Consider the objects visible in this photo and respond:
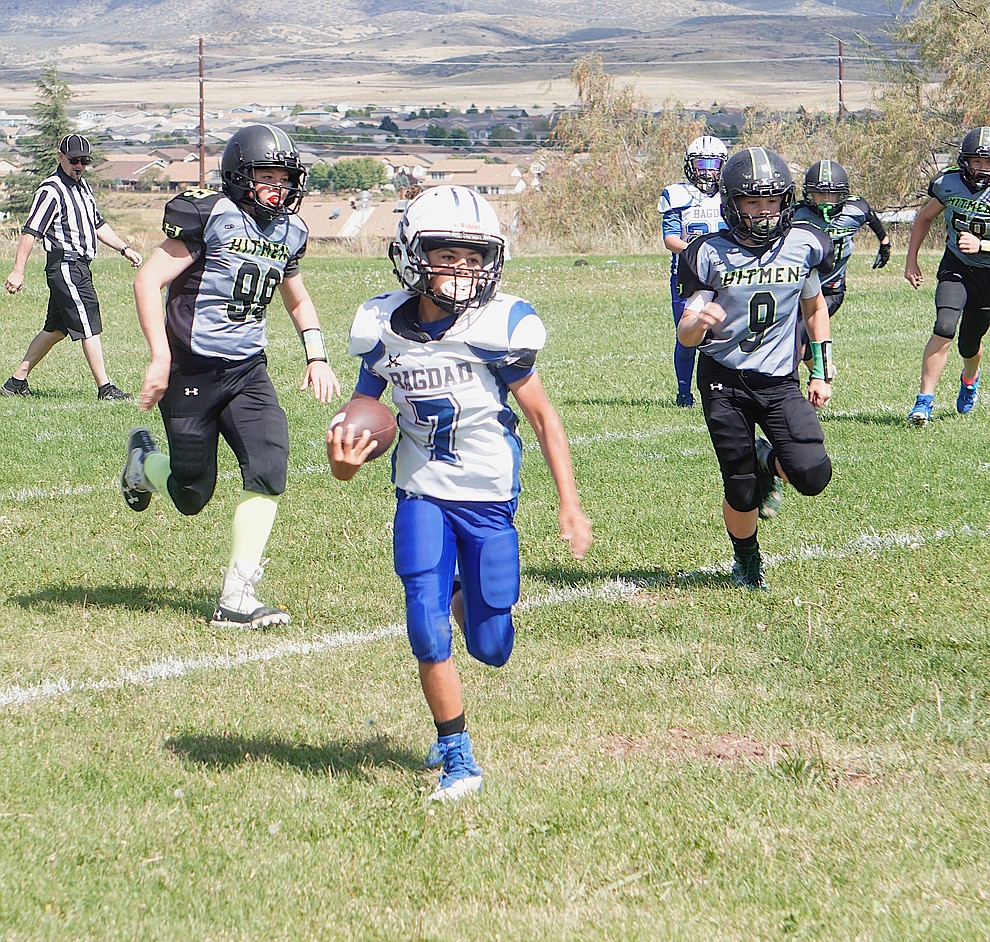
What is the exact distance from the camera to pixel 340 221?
A: 43688 millimetres

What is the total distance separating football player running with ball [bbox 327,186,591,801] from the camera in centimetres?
408

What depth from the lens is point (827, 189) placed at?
10.3 meters

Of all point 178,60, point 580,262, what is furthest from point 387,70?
point 580,262

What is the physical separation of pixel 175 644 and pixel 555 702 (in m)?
1.64

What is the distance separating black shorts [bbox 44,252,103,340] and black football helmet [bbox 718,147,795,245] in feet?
22.6

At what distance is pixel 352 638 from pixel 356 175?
60.1 meters

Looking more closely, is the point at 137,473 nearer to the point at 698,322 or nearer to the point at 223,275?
the point at 223,275

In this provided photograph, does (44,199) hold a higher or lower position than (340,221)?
higher

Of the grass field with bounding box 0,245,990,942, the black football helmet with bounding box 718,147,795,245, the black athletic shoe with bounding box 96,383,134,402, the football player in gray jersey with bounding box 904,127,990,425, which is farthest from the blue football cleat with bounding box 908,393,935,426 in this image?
the black athletic shoe with bounding box 96,383,134,402

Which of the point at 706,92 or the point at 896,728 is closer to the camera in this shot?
the point at 896,728

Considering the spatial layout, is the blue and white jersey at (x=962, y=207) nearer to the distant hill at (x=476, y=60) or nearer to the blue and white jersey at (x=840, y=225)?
the blue and white jersey at (x=840, y=225)

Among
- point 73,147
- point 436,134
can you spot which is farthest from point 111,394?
point 436,134

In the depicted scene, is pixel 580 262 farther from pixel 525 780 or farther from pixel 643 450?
pixel 525 780

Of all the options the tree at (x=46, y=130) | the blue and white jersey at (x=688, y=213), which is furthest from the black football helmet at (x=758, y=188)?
the tree at (x=46, y=130)
